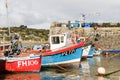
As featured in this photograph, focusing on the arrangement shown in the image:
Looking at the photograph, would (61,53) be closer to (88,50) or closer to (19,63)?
(19,63)

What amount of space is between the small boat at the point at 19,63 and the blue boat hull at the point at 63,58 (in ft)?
6.84

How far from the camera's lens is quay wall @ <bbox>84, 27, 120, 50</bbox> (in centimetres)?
5947

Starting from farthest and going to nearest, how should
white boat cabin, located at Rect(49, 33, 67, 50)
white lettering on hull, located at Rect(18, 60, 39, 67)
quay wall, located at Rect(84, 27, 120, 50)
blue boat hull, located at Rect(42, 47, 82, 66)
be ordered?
quay wall, located at Rect(84, 27, 120, 50)
white boat cabin, located at Rect(49, 33, 67, 50)
blue boat hull, located at Rect(42, 47, 82, 66)
white lettering on hull, located at Rect(18, 60, 39, 67)

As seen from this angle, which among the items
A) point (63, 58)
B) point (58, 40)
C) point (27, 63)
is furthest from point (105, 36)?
point (27, 63)

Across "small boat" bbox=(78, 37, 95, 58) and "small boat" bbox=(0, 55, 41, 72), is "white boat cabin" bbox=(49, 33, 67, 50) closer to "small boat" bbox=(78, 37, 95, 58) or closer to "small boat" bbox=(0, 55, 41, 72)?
"small boat" bbox=(0, 55, 41, 72)

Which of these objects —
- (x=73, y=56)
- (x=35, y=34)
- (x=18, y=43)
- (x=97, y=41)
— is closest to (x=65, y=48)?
(x=73, y=56)

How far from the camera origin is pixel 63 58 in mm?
34031

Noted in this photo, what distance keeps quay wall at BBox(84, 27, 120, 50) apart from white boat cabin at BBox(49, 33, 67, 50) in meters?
23.8

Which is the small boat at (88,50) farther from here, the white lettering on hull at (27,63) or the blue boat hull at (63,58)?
the white lettering on hull at (27,63)

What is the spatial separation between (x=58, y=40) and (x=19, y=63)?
18.1 feet

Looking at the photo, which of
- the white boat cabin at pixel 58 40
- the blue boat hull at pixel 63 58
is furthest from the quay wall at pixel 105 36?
the blue boat hull at pixel 63 58

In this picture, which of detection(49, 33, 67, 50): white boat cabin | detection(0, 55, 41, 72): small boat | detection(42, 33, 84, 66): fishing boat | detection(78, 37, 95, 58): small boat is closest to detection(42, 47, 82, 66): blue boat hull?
detection(42, 33, 84, 66): fishing boat

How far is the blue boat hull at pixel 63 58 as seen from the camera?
3344cm

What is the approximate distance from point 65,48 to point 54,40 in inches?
81.9
